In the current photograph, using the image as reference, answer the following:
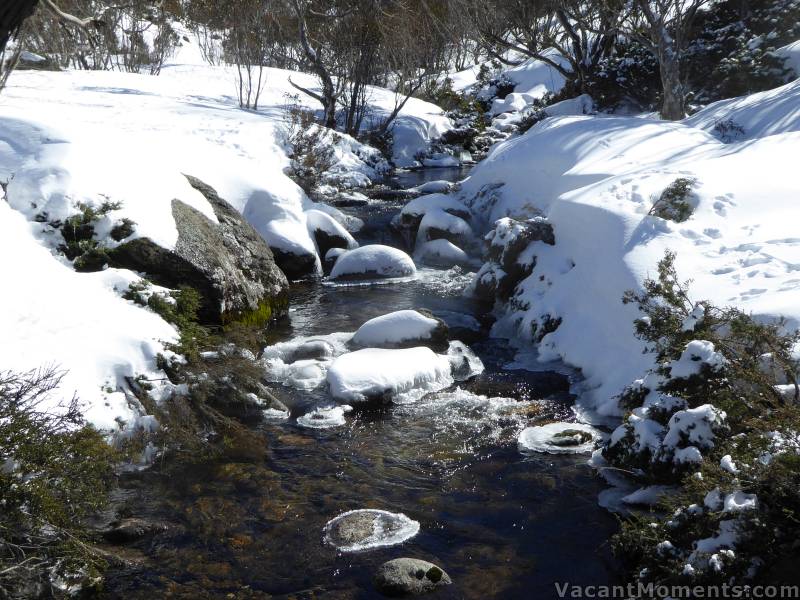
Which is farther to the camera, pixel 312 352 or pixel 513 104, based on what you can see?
pixel 513 104

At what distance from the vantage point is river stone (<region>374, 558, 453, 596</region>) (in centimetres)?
436

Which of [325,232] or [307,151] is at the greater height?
[307,151]

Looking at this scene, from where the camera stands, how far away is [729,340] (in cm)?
500

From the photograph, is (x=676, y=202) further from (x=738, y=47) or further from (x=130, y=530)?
(x=738, y=47)

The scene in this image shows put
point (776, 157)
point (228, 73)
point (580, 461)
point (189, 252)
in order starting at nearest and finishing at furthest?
point (580, 461)
point (189, 252)
point (776, 157)
point (228, 73)

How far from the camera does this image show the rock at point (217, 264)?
25.7ft

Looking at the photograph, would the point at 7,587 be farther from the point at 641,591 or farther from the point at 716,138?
the point at 716,138

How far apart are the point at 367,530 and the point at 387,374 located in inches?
92.2

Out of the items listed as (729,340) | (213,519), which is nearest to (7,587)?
A: (213,519)

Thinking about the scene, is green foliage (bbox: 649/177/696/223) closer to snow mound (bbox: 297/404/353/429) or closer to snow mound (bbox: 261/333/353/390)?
snow mound (bbox: 261/333/353/390)

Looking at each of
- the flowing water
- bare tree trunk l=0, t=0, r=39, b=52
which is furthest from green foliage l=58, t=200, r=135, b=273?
bare tree trunk l=0, t=0, r=39, b=52

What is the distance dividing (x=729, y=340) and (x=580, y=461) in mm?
1653

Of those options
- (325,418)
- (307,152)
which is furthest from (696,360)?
(307,152)

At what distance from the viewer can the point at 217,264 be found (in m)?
8.35
